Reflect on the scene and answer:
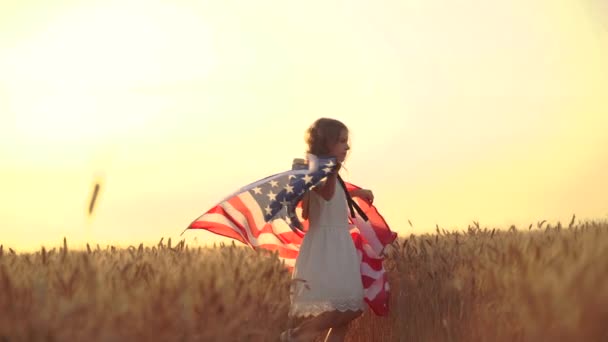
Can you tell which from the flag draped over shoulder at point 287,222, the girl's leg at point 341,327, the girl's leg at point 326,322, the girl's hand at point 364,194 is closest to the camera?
the girl's leg at point 326,322

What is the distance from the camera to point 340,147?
612 cm

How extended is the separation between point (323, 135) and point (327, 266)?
994 mm

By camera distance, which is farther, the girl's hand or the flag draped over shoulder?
the girl's hand

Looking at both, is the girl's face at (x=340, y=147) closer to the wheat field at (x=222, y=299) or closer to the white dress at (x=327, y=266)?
the white dress at (x=327, y=266)

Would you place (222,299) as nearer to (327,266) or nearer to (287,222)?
(327,266)

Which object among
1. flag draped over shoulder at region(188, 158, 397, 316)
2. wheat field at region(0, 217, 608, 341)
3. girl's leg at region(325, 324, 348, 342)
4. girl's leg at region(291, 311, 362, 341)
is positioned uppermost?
flag draped over shoulder at region(188, 158, 397, 316)

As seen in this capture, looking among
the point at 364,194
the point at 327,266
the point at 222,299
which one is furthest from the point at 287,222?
the point at 222,299

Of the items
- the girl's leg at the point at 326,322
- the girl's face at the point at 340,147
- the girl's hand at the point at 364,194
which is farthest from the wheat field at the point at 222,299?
the girl's hand at the point at 364,194

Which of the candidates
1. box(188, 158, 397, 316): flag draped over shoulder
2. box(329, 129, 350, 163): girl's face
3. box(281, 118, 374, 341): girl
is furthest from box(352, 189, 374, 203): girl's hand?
box(329, 129, 350, 163): girl's face

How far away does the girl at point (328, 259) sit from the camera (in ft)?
19.5

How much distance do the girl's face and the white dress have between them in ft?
0.92

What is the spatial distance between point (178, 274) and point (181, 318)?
433 mm

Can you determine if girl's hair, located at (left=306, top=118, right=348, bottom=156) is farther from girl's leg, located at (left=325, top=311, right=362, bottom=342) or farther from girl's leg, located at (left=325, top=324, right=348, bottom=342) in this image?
girl's leg, located at (left=325, top=324, right=348, bottom=342)

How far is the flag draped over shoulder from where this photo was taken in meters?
5.91
